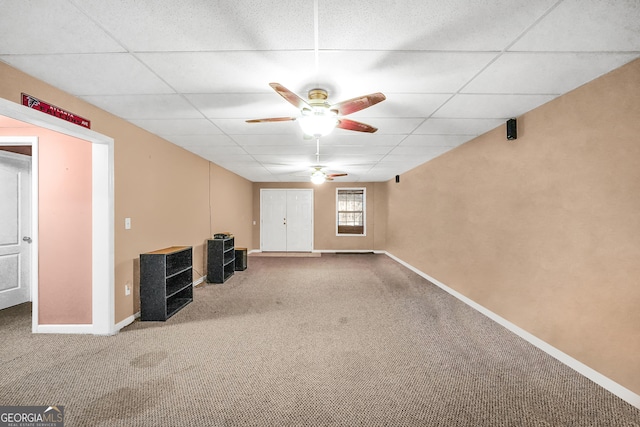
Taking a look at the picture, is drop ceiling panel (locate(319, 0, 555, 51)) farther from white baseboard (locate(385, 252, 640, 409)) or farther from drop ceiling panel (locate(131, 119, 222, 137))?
white baseboard (locate(385, 252, 640, 409))

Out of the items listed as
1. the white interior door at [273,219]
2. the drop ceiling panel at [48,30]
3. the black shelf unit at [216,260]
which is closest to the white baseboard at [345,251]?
the white interior door at [273,219]

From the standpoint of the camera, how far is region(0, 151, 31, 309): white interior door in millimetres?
3846

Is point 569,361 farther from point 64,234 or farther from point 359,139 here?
point 64,234

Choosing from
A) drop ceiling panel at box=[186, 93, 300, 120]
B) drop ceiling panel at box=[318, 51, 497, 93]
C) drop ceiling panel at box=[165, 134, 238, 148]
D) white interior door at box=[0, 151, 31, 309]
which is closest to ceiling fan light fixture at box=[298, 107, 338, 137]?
drop ceiling panel at box=[318, 51, 497, 93]

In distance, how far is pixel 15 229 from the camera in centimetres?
398

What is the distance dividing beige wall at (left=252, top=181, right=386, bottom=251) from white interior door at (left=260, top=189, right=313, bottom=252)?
0.16 metres

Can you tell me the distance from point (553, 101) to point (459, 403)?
270 centimetres

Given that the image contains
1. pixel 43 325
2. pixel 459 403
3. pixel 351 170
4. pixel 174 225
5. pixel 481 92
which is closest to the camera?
pixel 459 403

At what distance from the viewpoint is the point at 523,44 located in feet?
5.83

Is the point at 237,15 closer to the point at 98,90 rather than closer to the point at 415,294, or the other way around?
the point at 98,90

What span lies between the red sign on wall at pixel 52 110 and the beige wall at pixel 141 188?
4cm

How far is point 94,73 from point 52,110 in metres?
0.63

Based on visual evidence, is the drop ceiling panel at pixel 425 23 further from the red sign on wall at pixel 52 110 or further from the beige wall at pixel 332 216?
the beige wall at pixel 332 216

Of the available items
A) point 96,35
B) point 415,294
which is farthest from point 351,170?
point 96,35
